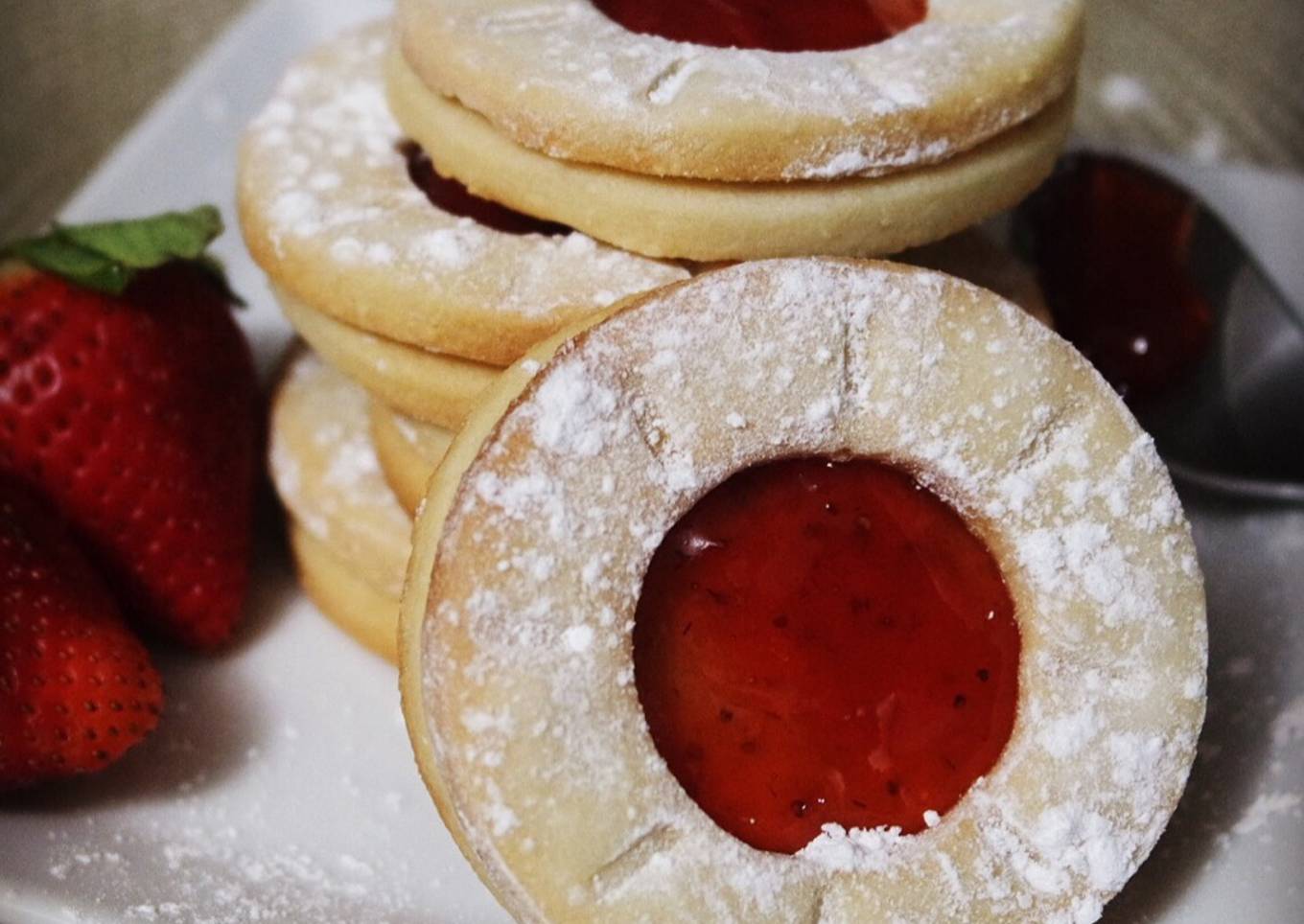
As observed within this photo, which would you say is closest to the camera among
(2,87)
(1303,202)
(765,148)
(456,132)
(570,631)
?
(570,631)

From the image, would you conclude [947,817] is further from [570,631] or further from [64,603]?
[64,603]

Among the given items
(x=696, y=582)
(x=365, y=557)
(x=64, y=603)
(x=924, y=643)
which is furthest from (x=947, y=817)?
(x=64, y=603)

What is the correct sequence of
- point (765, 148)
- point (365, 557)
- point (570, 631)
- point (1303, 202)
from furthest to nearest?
1. point (1303, 202)
2. point (365, 557)
3. point (765, 148)
4. point (570, 631)

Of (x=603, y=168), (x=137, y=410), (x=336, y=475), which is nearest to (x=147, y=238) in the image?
(x=137, y=410)

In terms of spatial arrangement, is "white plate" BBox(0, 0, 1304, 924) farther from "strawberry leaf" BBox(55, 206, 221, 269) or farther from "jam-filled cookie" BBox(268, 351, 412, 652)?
"strawberry leaf" BBox(55, 206, 221, 269)

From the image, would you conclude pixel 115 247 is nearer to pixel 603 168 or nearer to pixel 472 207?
pixel 472 207

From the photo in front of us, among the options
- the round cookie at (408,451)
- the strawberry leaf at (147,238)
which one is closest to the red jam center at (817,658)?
the round cookie at (408,451)

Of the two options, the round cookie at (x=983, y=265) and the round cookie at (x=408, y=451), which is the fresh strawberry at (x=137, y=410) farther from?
the round cookie at (x=983, y=265)

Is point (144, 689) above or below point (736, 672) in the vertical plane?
below
